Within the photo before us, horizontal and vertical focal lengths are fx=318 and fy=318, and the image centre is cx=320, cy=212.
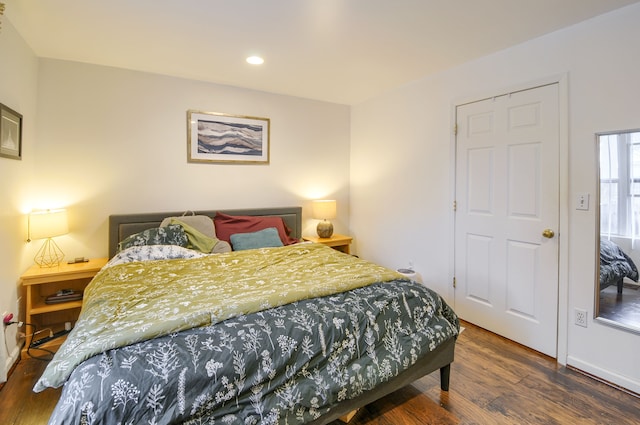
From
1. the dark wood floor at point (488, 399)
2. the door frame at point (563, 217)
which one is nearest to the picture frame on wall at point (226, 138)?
the dark wood floor at point (488, 399)

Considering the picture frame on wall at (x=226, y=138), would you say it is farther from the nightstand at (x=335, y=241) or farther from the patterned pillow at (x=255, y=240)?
the nightstand at (x=335, y=241)

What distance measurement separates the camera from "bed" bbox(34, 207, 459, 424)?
3.77 feet

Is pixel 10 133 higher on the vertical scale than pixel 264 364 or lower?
higher

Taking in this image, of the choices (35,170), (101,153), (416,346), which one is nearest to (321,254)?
(416,346)

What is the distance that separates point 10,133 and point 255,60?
6.18 ft

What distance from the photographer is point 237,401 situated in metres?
1.28

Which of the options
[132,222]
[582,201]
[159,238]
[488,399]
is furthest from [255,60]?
[488,399]

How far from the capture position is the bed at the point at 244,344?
3.77 ft

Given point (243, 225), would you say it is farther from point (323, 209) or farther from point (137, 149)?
point (137, 149)

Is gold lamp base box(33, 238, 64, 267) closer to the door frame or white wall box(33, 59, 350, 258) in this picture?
white wall box(33, 59, 350, 258)

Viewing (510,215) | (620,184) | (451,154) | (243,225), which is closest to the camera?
(620,184)

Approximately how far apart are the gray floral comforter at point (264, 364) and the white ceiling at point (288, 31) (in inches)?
70.8

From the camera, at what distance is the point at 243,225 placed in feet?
11.2

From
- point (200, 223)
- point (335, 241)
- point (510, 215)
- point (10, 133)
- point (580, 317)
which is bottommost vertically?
point (580, 317)
